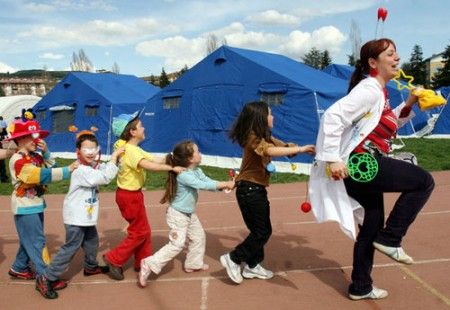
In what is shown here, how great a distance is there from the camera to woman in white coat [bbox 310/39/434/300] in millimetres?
3471

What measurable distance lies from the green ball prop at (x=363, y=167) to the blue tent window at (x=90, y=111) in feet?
55.4

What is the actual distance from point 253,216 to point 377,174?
4.23 feet

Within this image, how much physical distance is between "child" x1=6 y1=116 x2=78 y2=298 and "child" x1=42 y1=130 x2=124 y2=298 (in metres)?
0.14

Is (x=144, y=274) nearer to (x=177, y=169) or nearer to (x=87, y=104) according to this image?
(x=177, y=169)

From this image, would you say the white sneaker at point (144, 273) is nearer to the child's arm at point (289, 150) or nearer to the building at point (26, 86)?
the child's arm at point (289, 150)

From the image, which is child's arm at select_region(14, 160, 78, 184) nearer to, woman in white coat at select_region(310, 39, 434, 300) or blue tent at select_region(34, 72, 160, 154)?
woman in white coat at select_region(310, 39, 434, 300)

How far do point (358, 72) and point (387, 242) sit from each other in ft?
4.46

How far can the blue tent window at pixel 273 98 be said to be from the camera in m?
13.1

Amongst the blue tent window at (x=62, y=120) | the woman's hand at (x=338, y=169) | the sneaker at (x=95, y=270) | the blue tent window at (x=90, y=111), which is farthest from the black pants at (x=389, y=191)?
the blue tent window at (x=62, y=120)

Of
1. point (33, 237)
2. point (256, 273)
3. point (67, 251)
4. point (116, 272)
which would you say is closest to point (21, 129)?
point (33, 237)

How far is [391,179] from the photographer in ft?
11.6

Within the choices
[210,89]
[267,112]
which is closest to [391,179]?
[267,112]

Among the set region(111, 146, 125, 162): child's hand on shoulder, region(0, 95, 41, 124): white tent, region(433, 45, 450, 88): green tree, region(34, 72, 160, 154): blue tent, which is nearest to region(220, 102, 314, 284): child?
region(111, 146, 125, 162): child's hand on shoulder

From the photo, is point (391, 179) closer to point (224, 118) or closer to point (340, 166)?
point (340, 166)
